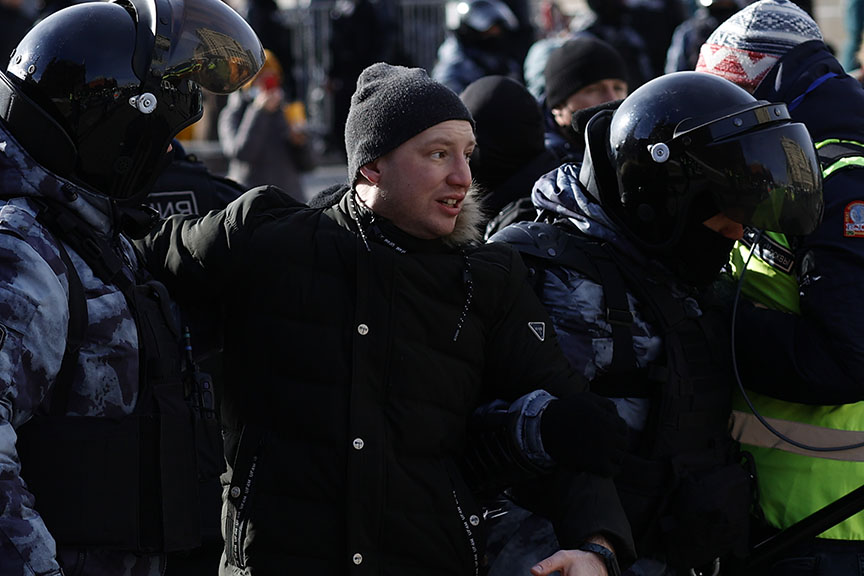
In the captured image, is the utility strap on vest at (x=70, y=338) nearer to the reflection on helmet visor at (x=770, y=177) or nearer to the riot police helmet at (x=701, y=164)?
the riot police helmet at (x=701, y=164)

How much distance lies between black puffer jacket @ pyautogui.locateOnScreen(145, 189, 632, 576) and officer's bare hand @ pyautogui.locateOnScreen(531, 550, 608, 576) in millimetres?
61

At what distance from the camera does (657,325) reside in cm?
307

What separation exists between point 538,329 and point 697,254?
61 cm

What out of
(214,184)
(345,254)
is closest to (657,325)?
(345,254)

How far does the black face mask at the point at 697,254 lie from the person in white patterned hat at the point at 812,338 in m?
0.17

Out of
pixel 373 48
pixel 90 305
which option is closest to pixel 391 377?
pixel 90 305

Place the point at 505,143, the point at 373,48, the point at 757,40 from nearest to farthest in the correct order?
the point at 757,40, the point at 505,143, the point at 373,48

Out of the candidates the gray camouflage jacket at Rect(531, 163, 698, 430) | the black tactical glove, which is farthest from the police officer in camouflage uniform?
the gray camouflage jacket at Rect(531, 163, 698, 430)

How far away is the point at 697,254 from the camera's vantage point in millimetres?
3145

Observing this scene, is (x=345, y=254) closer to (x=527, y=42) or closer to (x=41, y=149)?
(x=41, y=149)

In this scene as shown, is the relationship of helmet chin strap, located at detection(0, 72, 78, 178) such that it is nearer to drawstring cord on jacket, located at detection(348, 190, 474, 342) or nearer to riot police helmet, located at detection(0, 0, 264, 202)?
riot police helmet, located at detection(0, 0, 264, 202)

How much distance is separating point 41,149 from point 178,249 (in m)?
0.53

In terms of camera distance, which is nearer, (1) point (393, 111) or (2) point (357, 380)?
(2) point (357, 380)

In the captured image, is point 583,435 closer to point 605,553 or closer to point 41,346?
point 605,553
